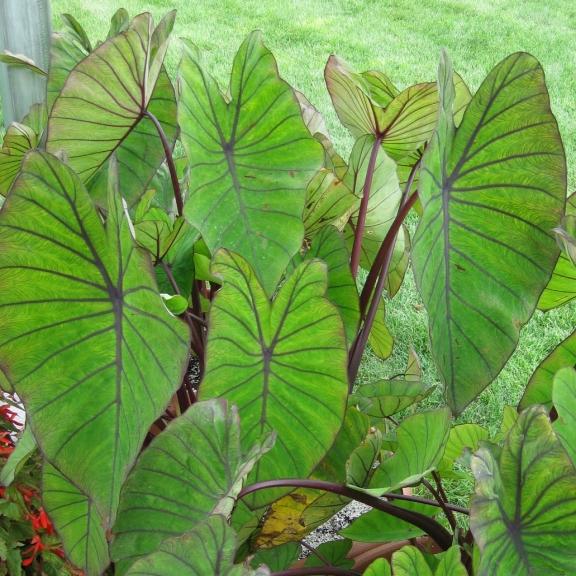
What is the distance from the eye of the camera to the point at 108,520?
70cm

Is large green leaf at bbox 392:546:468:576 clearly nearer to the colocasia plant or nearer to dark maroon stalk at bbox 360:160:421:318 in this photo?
the colocasia plant

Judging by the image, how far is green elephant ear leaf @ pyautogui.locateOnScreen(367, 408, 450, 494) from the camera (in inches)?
33.4

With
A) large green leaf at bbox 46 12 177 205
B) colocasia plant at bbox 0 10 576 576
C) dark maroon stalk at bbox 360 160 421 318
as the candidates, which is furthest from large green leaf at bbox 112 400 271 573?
dark maroon stalk at bbox 360 160 421 318

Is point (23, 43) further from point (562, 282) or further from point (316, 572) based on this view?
point (316, 572)

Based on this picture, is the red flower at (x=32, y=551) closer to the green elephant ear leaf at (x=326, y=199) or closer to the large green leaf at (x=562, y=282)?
the green elephant ear leaf at (x=326, y=199)

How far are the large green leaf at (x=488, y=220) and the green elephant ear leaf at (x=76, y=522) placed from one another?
1.41 ft

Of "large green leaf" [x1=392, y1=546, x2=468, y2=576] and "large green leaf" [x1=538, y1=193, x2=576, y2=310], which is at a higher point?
"large green leaf" [x1=538, y1=193, x2=576, y2=310]

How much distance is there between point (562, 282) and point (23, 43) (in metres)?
2.26

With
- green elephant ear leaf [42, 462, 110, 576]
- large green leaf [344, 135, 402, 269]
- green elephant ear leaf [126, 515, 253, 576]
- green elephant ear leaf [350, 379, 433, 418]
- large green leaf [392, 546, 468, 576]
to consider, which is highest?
large green leaf [344, 135, 402, 269]

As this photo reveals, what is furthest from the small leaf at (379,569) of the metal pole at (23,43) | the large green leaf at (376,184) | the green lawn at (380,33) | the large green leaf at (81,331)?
the green lawn at (380,33)

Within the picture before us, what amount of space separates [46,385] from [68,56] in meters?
0.68

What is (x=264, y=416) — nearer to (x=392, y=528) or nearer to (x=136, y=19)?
(x=392, y=528)

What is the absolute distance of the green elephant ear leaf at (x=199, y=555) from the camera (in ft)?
2.10

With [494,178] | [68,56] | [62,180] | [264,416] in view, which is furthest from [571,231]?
[68,56]
